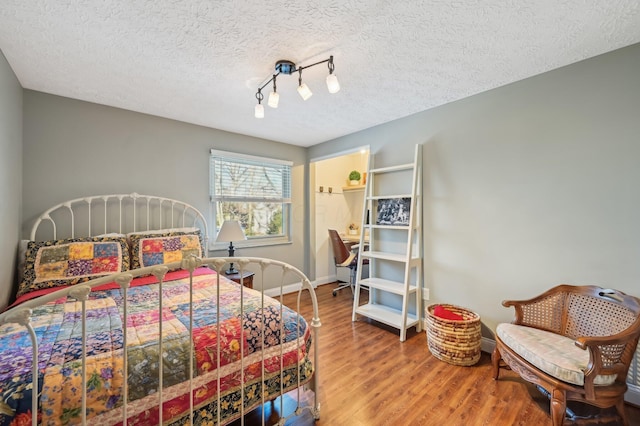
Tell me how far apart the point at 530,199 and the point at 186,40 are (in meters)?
2.79

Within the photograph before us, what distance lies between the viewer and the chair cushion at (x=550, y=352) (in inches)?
57.2

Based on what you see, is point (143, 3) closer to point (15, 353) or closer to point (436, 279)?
point (15, 353)

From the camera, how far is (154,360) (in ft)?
3.56

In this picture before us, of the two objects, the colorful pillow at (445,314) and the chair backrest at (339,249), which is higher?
the chair backrest at (339,249)

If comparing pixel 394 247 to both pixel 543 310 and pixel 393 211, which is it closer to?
pixel 393 211

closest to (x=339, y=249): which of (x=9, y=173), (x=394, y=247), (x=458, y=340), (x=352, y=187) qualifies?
(x=394, y=247)

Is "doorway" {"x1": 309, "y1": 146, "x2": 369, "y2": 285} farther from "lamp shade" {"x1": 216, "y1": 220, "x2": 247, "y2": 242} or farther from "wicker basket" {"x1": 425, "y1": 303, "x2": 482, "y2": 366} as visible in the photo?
"wicker basket" {"x1": 425, "y1": 303, "x2": 482, "y2": 366}

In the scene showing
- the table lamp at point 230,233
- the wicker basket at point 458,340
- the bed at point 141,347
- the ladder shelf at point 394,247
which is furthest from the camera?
the table lamp at point 230,233

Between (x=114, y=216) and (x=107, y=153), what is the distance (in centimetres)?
64

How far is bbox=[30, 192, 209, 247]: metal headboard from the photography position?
2.40 metres

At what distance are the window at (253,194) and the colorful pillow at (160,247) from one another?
0.70 meters

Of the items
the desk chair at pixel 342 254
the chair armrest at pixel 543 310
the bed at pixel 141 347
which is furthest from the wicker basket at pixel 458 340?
the desk chair at pixel 342 254

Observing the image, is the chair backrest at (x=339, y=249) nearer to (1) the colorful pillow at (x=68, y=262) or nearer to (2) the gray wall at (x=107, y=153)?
(2) the gray wall at (x=107, y=153)

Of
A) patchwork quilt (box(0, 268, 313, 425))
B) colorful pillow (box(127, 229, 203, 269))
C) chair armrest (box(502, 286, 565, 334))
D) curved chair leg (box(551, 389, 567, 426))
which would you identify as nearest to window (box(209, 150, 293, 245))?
colorful pillow (box(127, 229, 203, 269))
